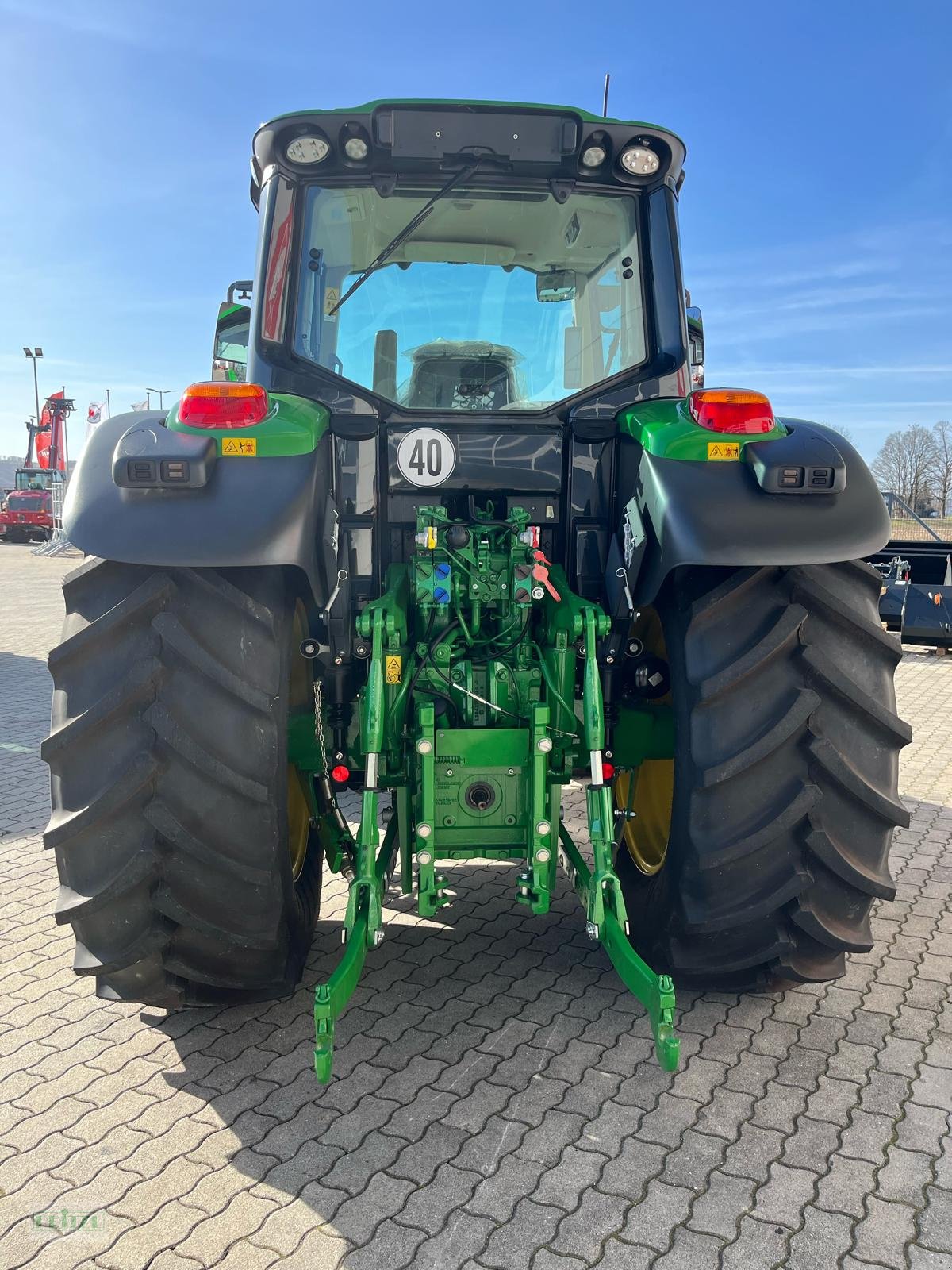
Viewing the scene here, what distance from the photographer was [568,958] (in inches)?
131

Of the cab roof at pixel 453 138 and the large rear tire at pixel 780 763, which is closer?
the large rear tire at pixel 780 763

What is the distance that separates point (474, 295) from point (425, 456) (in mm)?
696

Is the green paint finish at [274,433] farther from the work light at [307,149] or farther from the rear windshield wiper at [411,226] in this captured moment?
the work light at [307,149]

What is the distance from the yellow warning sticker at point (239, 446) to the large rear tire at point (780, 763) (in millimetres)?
1208

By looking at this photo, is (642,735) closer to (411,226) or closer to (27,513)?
(411,226)

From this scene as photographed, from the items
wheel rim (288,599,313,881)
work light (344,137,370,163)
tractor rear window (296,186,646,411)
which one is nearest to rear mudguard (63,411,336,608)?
wheel rim (288,599,313,881)

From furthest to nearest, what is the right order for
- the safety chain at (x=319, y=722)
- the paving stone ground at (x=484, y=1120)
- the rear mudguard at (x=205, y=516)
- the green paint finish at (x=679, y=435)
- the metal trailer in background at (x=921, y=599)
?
the metal trailer in background at (x=921, y=599), the safety chain at (x=319, y=722), the green paint finish at (x=679, y=435), the rear mudguard at (x=205, y=516), the paving stone ground at (x=484, y=1120)

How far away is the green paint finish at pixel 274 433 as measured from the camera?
252 centimetres

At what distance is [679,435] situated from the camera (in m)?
2.63

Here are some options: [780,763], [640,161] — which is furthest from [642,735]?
[640,161]

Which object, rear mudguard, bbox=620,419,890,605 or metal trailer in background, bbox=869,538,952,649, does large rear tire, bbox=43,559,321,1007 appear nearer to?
rear mudguard, bbox=620,419,890,605

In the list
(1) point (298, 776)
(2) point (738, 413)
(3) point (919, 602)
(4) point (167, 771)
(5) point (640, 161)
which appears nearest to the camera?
(4) point (167, 771)

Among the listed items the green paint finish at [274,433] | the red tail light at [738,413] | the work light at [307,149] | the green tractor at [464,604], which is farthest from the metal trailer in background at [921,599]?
the green paint finish at [274,433]

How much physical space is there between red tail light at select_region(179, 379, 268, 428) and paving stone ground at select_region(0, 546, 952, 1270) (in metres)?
1.77
